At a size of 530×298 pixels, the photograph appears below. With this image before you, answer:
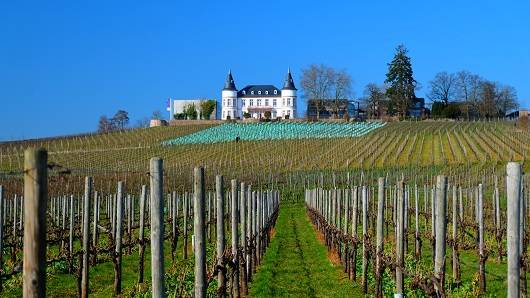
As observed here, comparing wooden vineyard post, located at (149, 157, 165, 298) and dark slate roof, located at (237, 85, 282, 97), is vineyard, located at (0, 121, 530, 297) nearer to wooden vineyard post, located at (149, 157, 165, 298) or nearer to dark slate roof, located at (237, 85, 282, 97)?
wooden vineyard post, located at (149, 157, 165, 298)

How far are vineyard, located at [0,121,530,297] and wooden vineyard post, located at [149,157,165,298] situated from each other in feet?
0.05

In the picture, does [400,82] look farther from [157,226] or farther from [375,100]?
[157,226]

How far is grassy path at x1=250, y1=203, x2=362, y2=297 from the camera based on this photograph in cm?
1278

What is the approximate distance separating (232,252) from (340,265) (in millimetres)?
6109

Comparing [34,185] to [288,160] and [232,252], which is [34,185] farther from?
[288,160]

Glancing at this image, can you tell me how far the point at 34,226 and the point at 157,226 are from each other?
102 inches

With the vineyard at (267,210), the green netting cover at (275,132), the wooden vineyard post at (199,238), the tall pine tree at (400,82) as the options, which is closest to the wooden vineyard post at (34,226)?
the vineyard at (267,210)

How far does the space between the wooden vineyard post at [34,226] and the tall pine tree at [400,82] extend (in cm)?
10849

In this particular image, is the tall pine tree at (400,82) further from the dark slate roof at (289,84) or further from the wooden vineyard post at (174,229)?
the wooden vineyard post at (174,229)

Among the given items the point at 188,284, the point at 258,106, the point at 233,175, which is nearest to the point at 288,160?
the point at 233,175

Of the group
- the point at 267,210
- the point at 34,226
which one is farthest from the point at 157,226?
the point at 267,210

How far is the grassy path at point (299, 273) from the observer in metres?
12.8

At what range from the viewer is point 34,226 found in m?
3.76

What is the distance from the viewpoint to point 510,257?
5.32 metres
